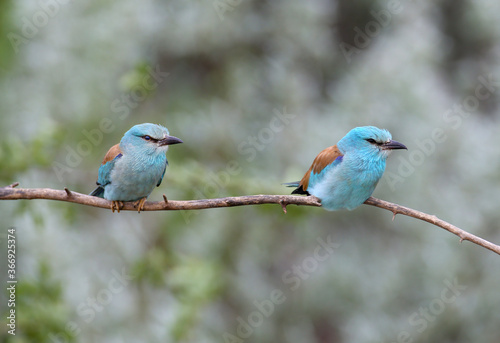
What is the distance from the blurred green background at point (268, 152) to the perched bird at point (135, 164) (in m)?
1.65

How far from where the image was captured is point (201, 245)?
5.77 meters

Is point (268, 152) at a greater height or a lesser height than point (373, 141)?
lesser

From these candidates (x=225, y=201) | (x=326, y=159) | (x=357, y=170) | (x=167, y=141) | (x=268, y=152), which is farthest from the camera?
(x=268, y=152)

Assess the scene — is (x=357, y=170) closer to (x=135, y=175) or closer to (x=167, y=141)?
(x=167, y=141)

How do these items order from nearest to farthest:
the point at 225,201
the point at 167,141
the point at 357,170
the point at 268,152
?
the point at 225,201 < the point at 167,141 < the point at 357,170 < the point at 268,152

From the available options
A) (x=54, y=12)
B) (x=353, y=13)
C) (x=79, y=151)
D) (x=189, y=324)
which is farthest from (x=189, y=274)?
(x=353, y=13)

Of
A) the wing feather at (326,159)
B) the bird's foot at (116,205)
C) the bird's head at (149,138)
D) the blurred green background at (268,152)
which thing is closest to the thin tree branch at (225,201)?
the bird's foot at (116,205)

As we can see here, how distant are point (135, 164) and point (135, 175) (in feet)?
0.17

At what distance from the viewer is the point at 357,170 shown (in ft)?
9.14

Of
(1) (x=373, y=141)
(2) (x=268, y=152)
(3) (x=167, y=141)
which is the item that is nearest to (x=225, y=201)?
(3) (x=167, y=141)

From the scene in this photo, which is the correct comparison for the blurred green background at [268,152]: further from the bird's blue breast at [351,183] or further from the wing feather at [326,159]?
the bird's blue breast at [351,183]

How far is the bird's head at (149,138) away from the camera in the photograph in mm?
2674

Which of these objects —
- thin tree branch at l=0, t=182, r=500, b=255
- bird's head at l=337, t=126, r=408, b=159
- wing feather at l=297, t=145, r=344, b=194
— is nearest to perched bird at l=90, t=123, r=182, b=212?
thin tree branch at l=0, t=182, r=500, b=255

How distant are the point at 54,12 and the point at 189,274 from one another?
2.84 metres
